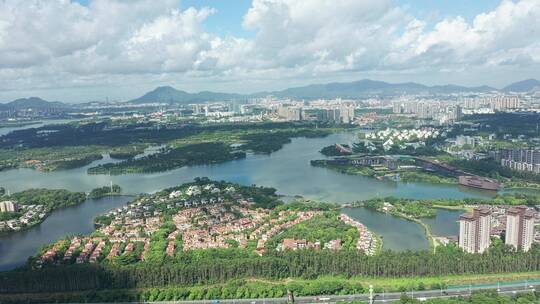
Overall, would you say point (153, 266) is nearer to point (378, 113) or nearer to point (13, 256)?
point (13, 256)

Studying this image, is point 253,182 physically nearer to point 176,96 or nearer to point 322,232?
point 322,232

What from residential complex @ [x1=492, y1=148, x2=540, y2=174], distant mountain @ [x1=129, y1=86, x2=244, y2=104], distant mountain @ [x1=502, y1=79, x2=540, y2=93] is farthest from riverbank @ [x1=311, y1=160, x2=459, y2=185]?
distant mountain @ [x1=502, y1=79, x2=540, y2=93]

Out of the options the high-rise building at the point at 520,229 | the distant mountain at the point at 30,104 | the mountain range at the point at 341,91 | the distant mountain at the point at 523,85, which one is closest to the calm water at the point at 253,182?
the high-rise building at the point at 520,229

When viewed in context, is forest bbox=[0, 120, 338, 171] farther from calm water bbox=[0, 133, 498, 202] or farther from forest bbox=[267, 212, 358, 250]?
forest bbox=[267, 212, 358, 250]

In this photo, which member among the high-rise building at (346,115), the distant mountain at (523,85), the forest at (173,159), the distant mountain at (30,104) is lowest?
the forest at (173,159)

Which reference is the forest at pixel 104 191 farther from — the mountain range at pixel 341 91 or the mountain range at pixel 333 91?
the mountain range at pixel 341 91

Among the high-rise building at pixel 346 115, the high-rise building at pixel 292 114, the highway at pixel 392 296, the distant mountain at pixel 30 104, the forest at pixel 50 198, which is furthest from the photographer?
the distant mountain at pixel 30 104

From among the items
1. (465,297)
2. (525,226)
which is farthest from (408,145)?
(465,297)
